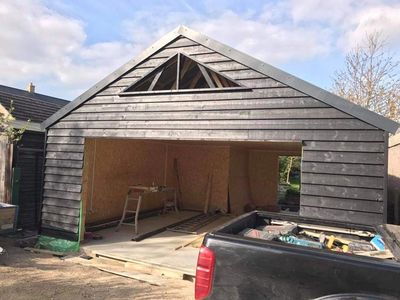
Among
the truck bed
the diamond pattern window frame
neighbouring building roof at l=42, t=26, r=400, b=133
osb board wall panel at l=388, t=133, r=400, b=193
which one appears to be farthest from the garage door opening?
the truck bed

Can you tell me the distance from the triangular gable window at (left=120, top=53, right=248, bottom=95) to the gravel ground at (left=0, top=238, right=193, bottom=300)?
10.7ft

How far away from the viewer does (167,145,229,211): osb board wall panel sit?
1195cm

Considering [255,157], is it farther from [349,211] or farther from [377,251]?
[377,251]

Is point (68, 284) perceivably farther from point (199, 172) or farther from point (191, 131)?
point (199, 172)

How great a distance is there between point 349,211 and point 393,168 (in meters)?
4.46

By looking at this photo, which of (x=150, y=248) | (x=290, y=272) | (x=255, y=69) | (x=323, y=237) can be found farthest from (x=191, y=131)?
(x=290, y=272)

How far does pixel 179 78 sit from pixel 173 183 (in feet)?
22.1

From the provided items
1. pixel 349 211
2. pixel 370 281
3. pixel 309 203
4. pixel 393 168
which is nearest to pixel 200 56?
pixel 309 203

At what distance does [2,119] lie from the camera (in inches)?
278

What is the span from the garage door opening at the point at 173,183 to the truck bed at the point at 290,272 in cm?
350

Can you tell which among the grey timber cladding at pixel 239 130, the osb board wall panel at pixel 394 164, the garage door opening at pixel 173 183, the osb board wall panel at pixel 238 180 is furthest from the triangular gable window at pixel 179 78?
the osb board wall panel at pixel 238 180

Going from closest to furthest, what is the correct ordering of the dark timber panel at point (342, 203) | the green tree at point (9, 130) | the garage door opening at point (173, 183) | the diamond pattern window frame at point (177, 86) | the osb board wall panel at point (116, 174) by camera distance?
the dark timber panel at point (342, 203) → the diamond pattern window frame at point (177, 86) → the green tree at point (9, 130) → the garage door opening at point (173, 183) → the osb board wall panel at point (116, 174)

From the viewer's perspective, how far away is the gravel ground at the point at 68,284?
4684 millimetres

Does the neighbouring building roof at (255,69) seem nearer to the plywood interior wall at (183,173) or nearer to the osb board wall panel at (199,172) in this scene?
the plywood interior wall at (183,173)
